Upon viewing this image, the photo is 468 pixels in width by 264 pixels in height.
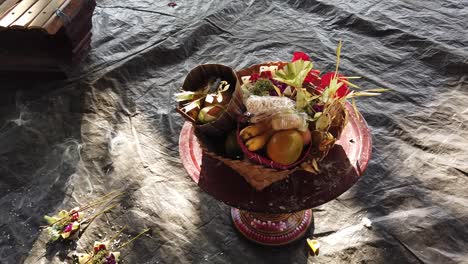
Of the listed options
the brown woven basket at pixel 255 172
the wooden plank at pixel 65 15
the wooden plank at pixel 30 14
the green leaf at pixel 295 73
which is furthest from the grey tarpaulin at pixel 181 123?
the green leaf at pixel 295 73

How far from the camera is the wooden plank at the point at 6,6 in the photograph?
98.2 inches

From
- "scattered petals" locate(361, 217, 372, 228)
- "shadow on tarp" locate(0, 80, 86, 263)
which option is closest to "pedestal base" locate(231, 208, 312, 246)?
"scattered petals" locate(361, 217, 372, 228)

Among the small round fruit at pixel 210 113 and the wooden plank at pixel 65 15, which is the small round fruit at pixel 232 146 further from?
the wooden plank at pixel 65 15

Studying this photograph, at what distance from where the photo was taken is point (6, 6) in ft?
8.39

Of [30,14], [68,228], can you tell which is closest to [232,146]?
[68,228]

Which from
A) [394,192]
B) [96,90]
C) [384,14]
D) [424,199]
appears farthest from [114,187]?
[384,14]

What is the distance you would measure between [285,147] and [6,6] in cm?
241

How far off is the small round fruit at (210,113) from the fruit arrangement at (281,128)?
49 millimetres

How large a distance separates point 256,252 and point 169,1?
2316 mm

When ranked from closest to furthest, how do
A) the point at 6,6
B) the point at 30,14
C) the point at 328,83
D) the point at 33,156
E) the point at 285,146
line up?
the point at 285,146
the point at 328,83
the point at 33,156
the point at 30,14
the point at 6,6

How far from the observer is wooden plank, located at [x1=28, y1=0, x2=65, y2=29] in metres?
2.34

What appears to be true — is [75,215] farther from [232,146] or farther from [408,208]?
[408,208]

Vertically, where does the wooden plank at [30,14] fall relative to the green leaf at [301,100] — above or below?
below

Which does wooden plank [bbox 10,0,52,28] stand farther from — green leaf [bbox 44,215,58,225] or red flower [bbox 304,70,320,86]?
red flower [bbox 304,70,320,86]
